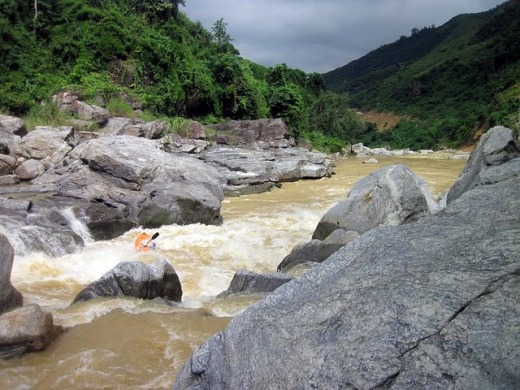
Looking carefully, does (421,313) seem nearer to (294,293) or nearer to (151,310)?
(294,293)

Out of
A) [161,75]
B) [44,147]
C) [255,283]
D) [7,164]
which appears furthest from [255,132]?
[255,283]

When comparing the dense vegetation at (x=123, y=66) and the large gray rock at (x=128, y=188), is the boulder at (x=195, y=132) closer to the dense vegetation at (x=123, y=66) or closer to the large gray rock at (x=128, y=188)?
the dense vegetation at (x=123, y=66)

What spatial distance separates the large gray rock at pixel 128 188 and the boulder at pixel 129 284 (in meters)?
5.09

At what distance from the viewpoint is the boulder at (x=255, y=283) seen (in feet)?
22.7

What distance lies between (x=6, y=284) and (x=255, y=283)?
3.77 metres

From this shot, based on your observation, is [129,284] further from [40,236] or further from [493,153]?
[493,153]

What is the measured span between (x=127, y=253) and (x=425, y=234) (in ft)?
27.4

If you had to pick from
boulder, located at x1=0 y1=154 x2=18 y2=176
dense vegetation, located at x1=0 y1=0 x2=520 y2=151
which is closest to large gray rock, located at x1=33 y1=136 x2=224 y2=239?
boulder, located at x1=0 y1=154 x2=18 y2=176

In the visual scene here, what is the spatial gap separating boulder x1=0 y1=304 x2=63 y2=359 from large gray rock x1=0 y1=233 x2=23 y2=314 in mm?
1180

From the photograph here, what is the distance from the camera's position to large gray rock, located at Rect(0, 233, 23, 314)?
620cm

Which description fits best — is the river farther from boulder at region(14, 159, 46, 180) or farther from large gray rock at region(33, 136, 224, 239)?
boulder at region(14, 159, 46, 180)

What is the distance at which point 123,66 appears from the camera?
31.8 m

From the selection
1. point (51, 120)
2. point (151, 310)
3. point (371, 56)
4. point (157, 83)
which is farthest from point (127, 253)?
point (371, 56)

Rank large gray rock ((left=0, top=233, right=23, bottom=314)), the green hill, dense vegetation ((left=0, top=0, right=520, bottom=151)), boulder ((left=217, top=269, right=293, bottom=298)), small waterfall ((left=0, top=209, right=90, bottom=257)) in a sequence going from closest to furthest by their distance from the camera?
large gray rock ((left=0, top=233, right=23, bottom=314))
boulder ((left=217, top=269, right=293, bottom=298))
small waterfall ((left=0, top=209, right=90, bottom=257))
the green hill
dense vegetation ((left=0, top=0, right=520, bottom=151))
